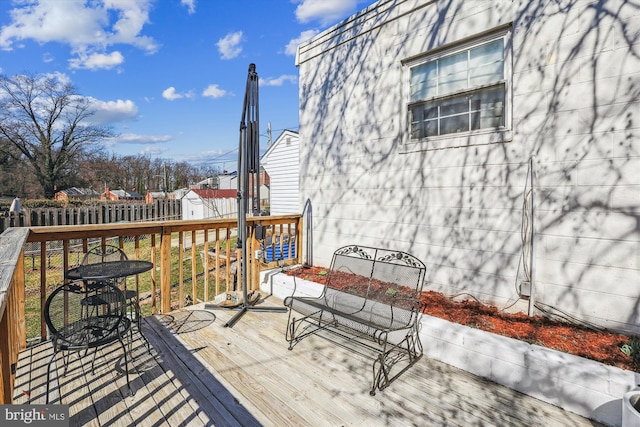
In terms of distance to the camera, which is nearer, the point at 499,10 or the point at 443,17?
the point at 499,10

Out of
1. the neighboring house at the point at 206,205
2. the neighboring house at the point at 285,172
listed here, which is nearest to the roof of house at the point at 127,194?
the neighboring house at the point at 206,205

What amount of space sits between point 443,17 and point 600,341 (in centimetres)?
335

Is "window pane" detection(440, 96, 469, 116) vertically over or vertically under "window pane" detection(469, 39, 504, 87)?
under

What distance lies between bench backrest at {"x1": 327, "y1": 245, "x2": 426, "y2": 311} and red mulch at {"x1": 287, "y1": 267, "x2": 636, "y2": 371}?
132 millimetres

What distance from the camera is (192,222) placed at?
3547mm

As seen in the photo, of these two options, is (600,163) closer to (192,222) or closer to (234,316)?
(234,316)

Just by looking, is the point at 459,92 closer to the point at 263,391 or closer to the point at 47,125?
the point at 263,391

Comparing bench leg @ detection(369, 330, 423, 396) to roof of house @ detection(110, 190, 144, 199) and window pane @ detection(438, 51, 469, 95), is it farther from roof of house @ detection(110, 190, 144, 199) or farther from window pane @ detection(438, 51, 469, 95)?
roof of house @ detection(110, 190, 144, 199)

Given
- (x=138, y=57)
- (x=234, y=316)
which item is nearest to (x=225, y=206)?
(x=138, y=57)

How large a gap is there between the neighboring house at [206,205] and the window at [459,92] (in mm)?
13685

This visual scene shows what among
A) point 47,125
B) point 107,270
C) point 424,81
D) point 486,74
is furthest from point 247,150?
point 47,125

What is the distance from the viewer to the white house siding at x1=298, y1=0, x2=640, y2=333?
2477 millimetres

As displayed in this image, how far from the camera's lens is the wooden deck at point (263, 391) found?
188 centimetres

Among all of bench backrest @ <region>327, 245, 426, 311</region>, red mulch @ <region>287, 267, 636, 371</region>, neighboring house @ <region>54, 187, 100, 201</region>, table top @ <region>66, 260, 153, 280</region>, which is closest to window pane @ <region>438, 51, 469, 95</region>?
bench backrest @ <region>327, 245, 426, 311</region>
